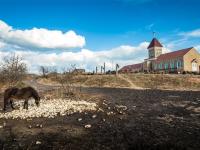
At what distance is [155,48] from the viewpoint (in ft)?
424

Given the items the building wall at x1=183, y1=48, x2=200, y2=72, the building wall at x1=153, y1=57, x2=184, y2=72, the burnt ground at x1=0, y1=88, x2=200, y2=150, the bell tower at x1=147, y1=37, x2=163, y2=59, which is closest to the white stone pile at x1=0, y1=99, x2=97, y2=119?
the burnt ground at x1=0, y1=88, x2=200, y2=150

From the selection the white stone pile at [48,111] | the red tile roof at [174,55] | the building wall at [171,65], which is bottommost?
the white stone pile at [48,111]

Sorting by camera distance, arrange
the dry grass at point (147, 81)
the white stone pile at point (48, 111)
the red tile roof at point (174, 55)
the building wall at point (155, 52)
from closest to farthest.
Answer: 1. the white stone pile at point (48, 111)
2. the dry grass at point (147, 81)
3. the red tile roof at point (174, 55)
4. the building wall at point (155, 52)

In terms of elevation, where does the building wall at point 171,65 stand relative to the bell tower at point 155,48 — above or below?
below

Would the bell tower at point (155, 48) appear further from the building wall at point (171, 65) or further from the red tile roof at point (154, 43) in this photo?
the building wall at point (171, 65)

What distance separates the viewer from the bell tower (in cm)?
12938

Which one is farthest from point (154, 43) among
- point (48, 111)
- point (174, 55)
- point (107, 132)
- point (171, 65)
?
point (107, 132)

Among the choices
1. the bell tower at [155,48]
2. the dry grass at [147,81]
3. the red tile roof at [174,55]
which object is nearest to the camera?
the dry grass at [147,81]

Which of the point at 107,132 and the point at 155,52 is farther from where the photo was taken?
the point at 155,52

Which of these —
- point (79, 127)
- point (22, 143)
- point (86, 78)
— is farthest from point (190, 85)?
point (22, 143)

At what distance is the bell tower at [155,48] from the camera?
424ft

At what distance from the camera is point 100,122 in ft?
58.2

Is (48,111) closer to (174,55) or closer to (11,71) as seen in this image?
(11,71)

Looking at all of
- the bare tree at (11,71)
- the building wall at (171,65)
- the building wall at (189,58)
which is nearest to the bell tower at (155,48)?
the building wall at (171,65)
